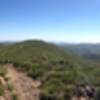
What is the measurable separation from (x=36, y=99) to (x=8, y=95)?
297 cm

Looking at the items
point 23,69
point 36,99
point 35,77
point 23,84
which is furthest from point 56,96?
point 23,69

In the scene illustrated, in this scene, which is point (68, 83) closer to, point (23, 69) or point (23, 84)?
point (23, 84)

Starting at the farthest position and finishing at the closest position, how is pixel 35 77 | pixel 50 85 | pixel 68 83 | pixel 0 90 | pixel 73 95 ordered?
pixel 35 77
pixel 68 83
pixel 50 85
pixel 73 95
pixel 0 90

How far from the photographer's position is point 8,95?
13.4 meters

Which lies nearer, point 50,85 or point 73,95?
point 73,95

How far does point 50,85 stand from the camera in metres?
19.0

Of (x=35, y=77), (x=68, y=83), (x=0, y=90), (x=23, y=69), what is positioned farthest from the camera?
(x=23, y=69)

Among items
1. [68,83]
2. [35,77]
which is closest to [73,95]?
[68,83]

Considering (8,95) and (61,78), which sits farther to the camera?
(61,78)

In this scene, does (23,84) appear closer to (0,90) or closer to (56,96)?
(56,96)

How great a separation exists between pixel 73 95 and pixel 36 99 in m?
3.83

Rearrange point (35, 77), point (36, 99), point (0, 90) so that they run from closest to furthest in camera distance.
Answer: point (0, 90) → point (36, 99) → point (35, 77)

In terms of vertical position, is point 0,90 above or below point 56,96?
above

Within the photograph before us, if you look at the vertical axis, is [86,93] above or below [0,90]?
below
